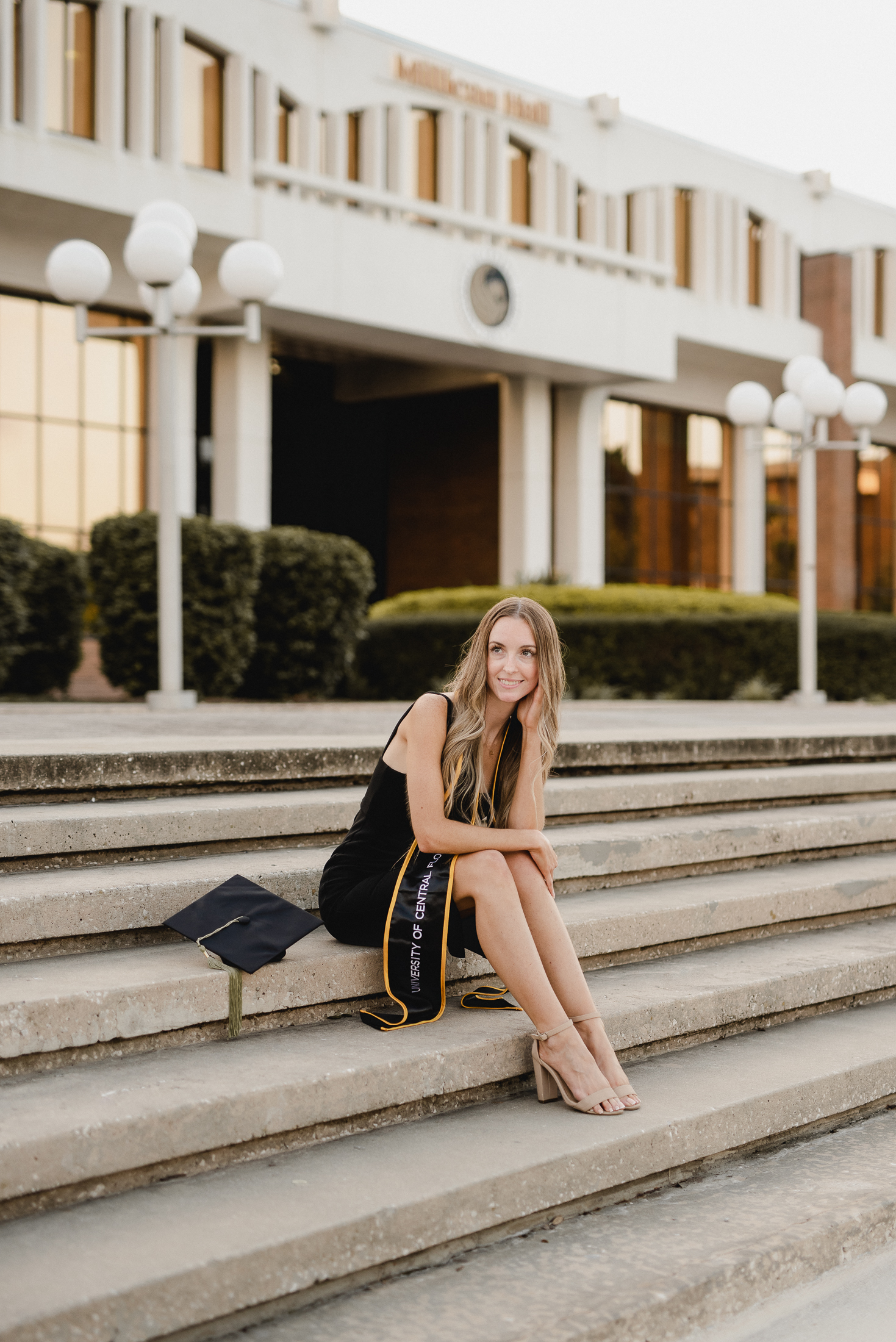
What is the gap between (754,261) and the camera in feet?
89.7

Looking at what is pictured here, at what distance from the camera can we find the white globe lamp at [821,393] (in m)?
13.2

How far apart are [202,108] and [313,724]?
1392cm

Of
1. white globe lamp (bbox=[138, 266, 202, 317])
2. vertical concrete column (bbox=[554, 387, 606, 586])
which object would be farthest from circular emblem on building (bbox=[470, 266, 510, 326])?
white globe lamp (bbox=[138, 266, 202, 317])

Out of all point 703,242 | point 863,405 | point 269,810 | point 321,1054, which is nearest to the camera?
point 321,1054

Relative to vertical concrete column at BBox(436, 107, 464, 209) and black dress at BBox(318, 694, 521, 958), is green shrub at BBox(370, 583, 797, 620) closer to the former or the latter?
vertical concrete column at BBox(436, 107, 464, 209)

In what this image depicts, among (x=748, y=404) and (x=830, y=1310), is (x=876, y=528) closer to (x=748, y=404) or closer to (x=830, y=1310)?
(x=748, y=404)

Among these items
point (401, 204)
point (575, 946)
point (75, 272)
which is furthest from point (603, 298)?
Answer: point (575, 946)

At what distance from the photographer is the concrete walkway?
5.30m

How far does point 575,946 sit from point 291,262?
15.3m

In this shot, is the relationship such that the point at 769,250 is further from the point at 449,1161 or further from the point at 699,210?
the point at 449,1161

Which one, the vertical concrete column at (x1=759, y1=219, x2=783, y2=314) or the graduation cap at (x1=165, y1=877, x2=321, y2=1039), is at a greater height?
the vertical concrete column at (x1=759, y1=219, x2=783, y2=314)

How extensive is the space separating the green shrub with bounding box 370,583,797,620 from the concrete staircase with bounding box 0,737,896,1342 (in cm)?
1061

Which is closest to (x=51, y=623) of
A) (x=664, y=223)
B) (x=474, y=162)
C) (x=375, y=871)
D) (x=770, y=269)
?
(x=375, y=871)

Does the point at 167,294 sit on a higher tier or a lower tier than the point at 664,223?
lower
